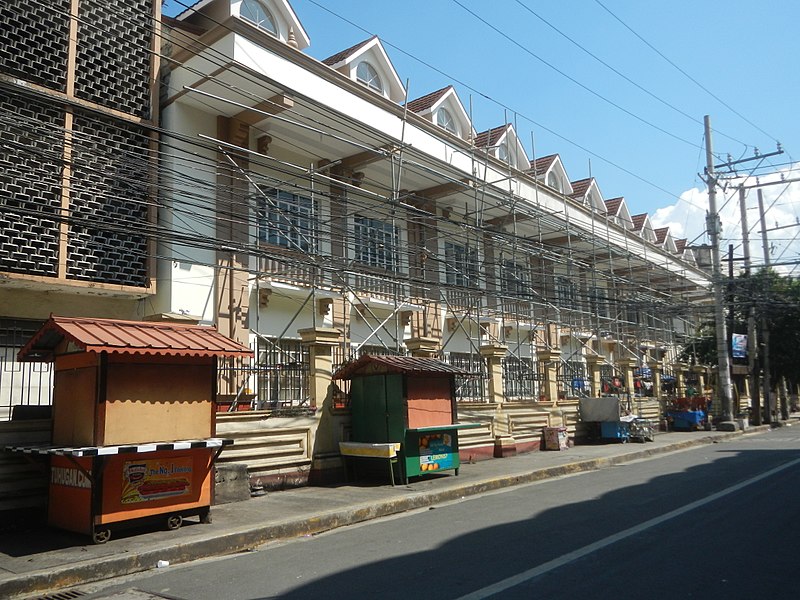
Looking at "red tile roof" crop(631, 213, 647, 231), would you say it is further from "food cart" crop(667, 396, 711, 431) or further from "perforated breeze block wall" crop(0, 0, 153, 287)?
"perforated breeze block wall" crop(0, 0, 153, 287)

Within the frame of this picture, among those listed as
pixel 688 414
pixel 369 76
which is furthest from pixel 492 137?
pixel 688 414

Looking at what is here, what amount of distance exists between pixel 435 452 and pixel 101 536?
6.43 meters

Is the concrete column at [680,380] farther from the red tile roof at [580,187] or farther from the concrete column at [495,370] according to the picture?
the concrete column at [495,370]

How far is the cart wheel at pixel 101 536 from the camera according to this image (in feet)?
24.9

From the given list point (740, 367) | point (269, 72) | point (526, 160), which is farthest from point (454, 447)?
point (740, 367)

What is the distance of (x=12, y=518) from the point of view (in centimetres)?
831

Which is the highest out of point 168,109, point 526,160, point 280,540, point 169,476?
point 526,160

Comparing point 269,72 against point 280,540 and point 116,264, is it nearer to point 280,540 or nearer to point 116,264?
point 116,264

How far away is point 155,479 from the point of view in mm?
8266

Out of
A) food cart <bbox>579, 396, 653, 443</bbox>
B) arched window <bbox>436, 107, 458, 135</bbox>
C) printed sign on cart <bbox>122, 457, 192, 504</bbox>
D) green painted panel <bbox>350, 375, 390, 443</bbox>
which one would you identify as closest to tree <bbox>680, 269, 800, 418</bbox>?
food cart <bbox>579, 396, 653, 443</bbox>

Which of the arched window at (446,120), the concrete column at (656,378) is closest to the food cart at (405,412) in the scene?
the arched window at (446,120)

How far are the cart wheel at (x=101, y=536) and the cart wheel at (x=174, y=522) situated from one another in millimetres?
737

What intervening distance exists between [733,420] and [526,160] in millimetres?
12525

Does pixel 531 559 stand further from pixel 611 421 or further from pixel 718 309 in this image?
pixel 718 309
